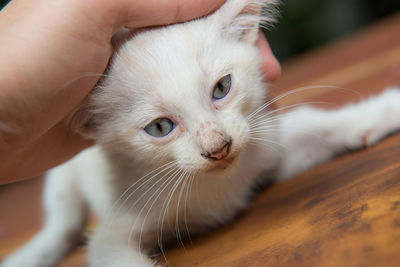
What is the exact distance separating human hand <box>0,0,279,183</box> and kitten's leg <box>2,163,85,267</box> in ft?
1.95

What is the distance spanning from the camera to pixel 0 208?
3133 millimetres

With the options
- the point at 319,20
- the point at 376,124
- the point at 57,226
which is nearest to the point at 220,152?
the point at 376,124

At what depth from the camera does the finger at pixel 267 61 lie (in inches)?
55.3

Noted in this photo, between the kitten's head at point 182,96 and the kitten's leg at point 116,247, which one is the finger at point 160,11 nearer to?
the kitten's head at point 182,96

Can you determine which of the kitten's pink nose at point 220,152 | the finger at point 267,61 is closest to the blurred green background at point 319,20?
the finger at point 267,61

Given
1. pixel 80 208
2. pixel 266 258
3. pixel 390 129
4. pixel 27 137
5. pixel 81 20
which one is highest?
pixel 81 20

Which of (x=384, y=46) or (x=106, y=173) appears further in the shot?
(x=384, y=46)

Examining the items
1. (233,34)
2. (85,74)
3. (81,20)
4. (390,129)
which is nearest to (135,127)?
(85,74)

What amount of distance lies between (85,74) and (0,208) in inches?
96.7

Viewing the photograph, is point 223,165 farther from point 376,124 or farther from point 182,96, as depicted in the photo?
point 376,124

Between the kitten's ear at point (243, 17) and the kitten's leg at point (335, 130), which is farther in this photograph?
the kitten's leg at point (335, 130)

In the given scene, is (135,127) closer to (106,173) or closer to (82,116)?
(82,116)

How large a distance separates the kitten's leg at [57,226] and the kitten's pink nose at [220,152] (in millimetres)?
930

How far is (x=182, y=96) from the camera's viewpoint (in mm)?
1083
